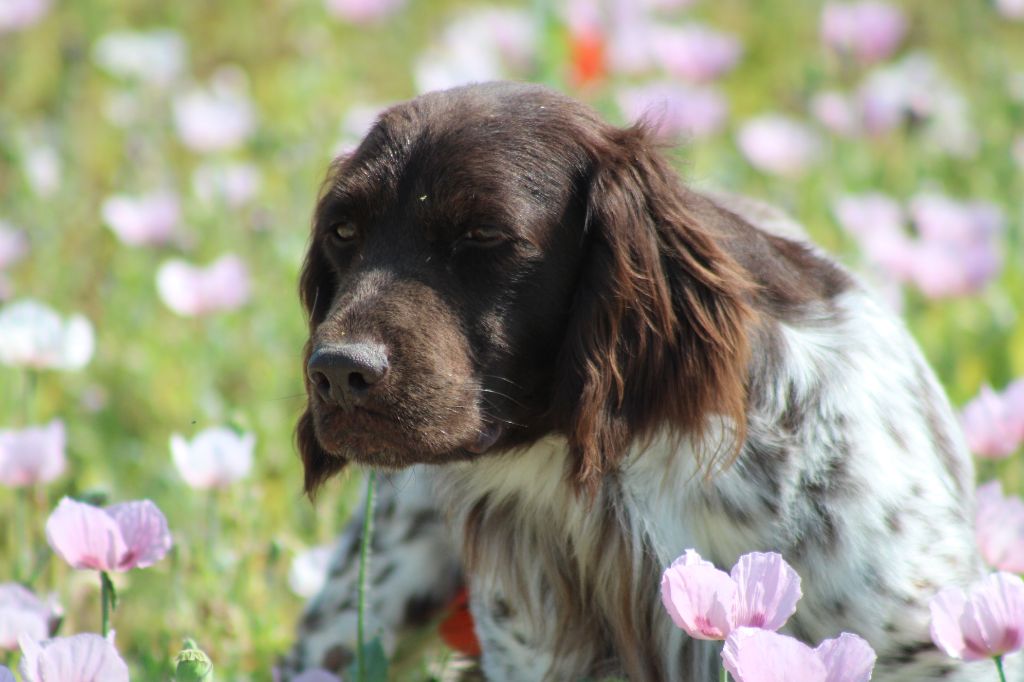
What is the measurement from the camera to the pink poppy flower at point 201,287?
4391mm

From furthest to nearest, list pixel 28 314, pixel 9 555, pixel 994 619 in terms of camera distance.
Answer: pixel 9 555
pixel 28 314
pixel 994 619

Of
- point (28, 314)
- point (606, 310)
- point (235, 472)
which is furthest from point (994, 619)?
point (28, 314)

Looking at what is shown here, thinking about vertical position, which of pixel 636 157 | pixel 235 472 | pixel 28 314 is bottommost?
pixel 235 472

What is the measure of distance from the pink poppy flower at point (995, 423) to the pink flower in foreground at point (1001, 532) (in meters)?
0.36

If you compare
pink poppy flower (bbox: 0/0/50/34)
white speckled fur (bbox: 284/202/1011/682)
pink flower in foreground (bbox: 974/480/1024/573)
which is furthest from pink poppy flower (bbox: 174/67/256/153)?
pink flower in foreground (bbox: 974/480/1024/573)

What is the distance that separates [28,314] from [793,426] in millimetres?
1829

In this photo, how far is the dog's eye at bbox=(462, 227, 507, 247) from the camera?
2.77 m

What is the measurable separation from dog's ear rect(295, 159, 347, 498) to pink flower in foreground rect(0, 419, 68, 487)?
51cm

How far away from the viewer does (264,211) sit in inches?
218

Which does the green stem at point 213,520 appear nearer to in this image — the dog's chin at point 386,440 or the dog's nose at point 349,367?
the dog's chin at point 386,440

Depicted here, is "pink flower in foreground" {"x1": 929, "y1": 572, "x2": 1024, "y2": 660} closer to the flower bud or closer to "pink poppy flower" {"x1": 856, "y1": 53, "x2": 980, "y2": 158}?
the flower bud

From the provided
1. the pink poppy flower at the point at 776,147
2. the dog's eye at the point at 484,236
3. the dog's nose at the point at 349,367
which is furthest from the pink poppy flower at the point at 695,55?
the dog's nose at the point at 349,367

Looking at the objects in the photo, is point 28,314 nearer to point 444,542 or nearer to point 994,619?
point 444,542

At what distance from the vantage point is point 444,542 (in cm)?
392
